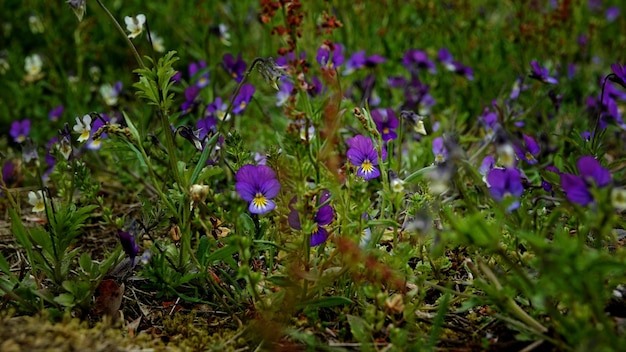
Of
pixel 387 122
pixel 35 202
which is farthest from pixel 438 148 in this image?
pixel 35 202

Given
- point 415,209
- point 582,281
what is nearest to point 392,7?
point 415,209

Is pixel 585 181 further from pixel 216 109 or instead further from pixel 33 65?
pixel 33 65

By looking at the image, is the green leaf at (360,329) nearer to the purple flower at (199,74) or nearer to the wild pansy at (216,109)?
the wild pansy at (216,109)

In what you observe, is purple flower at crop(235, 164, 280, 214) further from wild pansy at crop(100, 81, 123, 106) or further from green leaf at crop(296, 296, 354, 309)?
wild pansy at crop(100, 81, 123, 106)

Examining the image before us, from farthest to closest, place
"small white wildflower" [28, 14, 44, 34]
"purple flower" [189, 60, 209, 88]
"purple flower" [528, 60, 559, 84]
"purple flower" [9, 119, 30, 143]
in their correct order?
"small white wildflower" [28, 14, 44, 34]
"purple flower" [189, 60, 209, 88]
"purple flower" [9, 119, 30, 143]
"purple flower" [528, 60, 559, 84]

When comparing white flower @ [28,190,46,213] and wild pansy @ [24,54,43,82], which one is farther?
wild pansy @ [24,54,43,82]

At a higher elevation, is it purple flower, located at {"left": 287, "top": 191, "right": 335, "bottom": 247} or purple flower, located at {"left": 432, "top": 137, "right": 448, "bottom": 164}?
purple flower, located at {"left": 432, "top": 137, "right": 448, "bottom": 164}

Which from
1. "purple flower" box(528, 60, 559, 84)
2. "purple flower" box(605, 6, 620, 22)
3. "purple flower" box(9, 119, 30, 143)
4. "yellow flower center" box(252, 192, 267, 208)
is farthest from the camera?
"purple flower" box(605, 6, 620, 22)

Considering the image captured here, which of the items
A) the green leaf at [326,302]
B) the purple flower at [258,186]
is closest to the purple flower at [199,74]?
the purple flower at [258,186]

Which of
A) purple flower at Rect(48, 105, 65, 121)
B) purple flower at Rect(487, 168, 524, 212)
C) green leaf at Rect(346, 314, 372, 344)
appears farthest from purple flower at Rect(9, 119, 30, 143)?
purple flower at Rect(487, 168, 524, 212)
